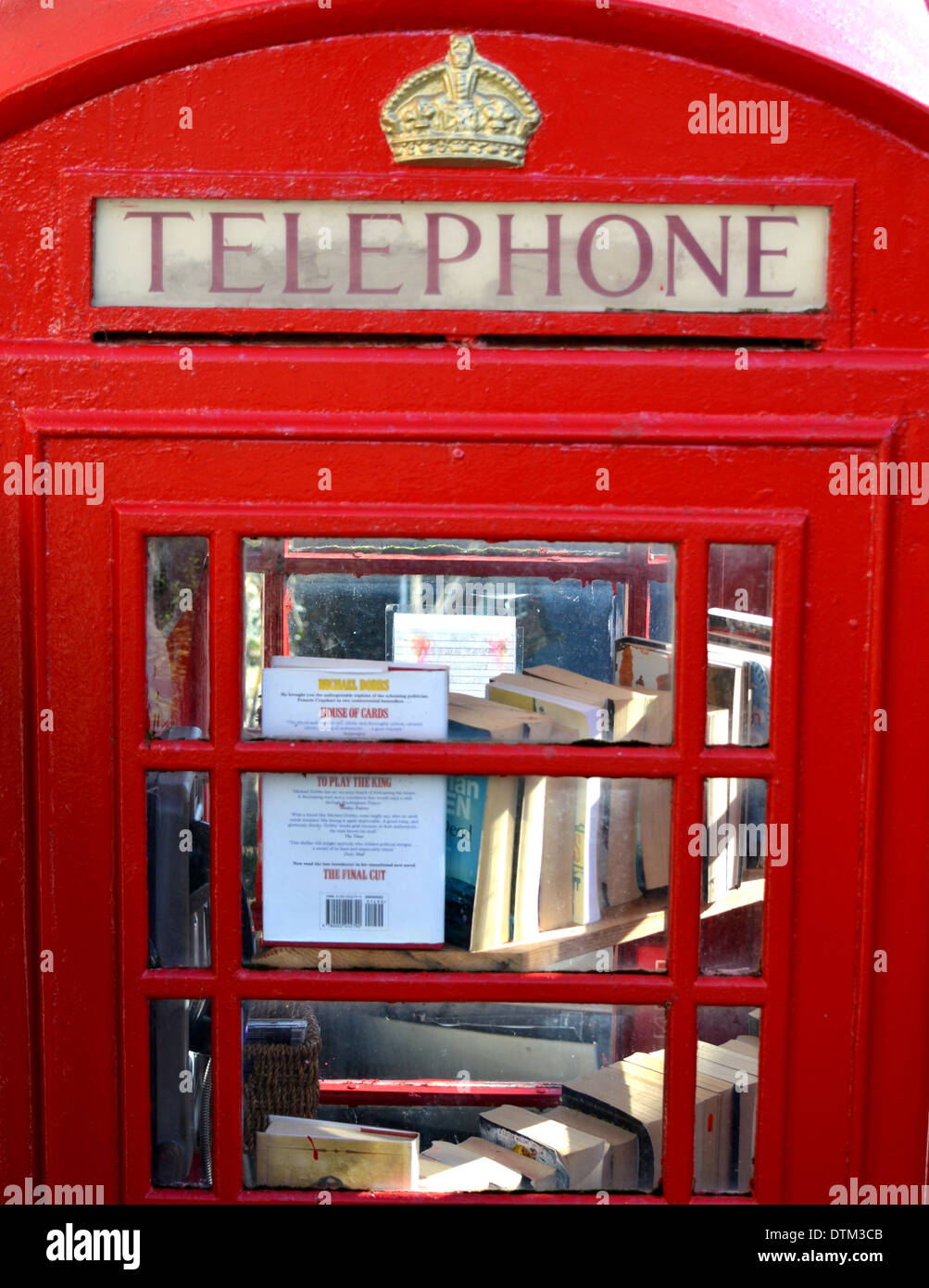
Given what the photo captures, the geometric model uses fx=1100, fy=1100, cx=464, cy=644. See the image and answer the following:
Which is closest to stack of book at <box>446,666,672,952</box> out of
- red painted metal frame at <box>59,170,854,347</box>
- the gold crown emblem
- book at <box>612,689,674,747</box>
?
book at <box>612,689,674,747</box>

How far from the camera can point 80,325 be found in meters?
1.55

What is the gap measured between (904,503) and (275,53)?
1079 millimetres

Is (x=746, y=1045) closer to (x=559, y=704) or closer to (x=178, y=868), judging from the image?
(x=559, y=704)

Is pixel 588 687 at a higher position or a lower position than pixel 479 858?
higher

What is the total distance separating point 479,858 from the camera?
1710 millimetres

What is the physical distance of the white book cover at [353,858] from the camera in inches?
65.9

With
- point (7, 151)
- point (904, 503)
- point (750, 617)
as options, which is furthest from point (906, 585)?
point (7, 151)

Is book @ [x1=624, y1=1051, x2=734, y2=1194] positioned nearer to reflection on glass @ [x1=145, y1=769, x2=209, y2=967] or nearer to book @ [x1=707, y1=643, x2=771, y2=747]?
book @ [x1=707, y1=643, x2=771, y2=747]

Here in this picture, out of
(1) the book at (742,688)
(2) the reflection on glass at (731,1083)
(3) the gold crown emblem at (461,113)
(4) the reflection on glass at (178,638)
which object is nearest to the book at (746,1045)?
(2) the reflection on glass at (731,1083)

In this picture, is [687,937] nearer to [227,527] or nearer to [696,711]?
[696,711]

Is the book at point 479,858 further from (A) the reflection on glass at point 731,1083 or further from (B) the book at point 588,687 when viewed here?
(A) the reflection on glass at point 731,1083

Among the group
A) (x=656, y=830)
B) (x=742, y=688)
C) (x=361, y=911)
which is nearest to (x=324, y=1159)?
(x=361, y=911)

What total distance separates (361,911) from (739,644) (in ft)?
2.30

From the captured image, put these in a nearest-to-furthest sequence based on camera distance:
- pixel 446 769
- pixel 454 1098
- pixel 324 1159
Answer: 1. pixel 446 769
2. pixel 324 1159
3. pixel 454 1098
